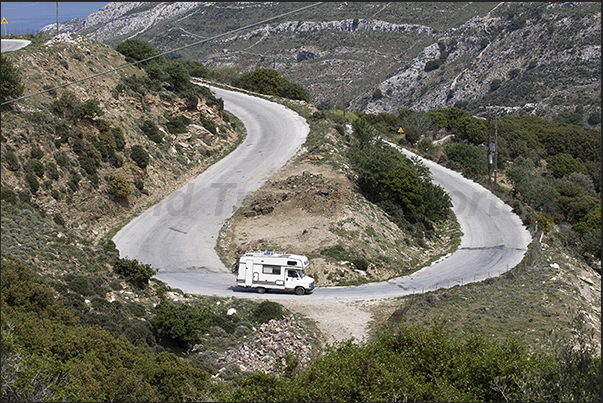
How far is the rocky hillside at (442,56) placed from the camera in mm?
144000

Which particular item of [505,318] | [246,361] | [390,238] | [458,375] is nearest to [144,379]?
[246,361]

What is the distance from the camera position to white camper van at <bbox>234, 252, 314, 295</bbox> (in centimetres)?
3450

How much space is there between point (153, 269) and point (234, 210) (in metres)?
11.3

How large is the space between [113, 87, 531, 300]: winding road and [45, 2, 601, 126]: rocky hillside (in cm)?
7992

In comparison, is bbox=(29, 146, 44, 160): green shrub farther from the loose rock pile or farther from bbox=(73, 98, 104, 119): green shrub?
the loose rock pile

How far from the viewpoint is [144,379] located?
1812cm

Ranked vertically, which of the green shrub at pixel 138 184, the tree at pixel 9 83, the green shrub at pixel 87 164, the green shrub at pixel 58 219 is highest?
the tree at pixel 9 83

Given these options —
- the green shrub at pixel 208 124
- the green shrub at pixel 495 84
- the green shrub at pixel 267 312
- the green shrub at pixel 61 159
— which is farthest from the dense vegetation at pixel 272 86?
the green shrub at pixel 495 84

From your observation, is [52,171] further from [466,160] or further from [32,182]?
[466,160]

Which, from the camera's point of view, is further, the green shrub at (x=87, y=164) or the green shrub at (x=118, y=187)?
the green shrub at (x=118, y=187)

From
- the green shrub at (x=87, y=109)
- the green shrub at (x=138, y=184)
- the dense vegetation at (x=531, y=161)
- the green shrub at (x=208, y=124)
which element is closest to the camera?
the green shrub at (x=87, y=109)

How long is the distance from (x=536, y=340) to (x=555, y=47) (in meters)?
143

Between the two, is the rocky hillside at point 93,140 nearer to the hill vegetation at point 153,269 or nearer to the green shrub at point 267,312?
the hill vegetation at point 153,269

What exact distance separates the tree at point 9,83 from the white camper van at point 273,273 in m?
19.3
